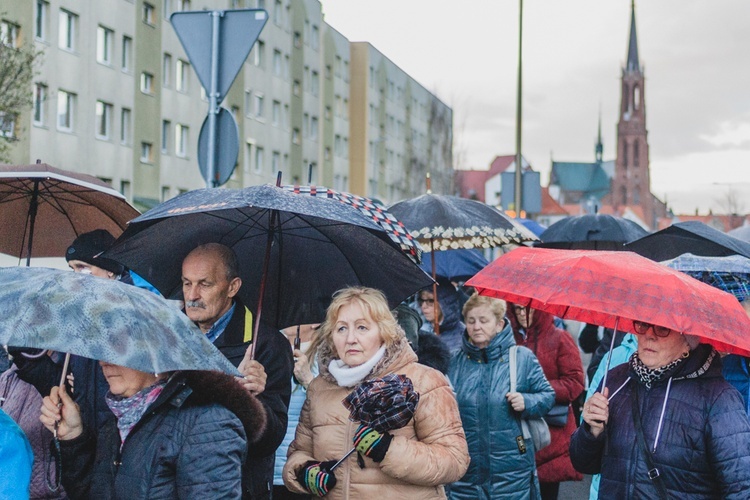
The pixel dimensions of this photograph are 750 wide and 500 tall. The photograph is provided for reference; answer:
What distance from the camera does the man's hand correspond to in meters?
4.66

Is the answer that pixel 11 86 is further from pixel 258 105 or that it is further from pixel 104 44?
pixel 258 105

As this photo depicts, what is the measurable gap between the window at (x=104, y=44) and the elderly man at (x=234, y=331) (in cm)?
3540

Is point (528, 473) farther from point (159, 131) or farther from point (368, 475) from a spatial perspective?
point (159, 131)

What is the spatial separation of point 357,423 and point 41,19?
1302 inches

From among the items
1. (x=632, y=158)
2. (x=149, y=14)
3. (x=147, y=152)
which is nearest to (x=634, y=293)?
(x=147, y=152)

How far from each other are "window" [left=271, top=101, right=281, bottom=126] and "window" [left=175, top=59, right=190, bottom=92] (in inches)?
461

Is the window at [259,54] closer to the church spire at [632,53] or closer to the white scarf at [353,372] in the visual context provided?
the white scarf at [353,372]

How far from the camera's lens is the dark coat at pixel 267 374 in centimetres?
481

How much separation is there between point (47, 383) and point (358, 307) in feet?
4.49

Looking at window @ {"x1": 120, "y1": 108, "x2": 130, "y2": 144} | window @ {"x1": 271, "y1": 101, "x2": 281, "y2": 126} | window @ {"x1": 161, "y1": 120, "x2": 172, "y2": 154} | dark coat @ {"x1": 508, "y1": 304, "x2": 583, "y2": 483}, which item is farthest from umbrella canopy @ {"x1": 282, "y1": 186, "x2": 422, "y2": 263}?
window @ {"x1": 271, "y1": 101, "x2": 281, "y2": 126}

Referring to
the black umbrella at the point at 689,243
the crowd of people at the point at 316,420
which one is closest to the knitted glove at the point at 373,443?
the crowd of people at the point at 316,420

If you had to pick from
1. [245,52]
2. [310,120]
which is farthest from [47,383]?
[310,120]

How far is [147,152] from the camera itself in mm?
43125

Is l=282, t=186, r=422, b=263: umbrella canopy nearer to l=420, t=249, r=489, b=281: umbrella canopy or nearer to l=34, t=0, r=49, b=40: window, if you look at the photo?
l=420, t=249, r=489, b=281: umbrella canopy
